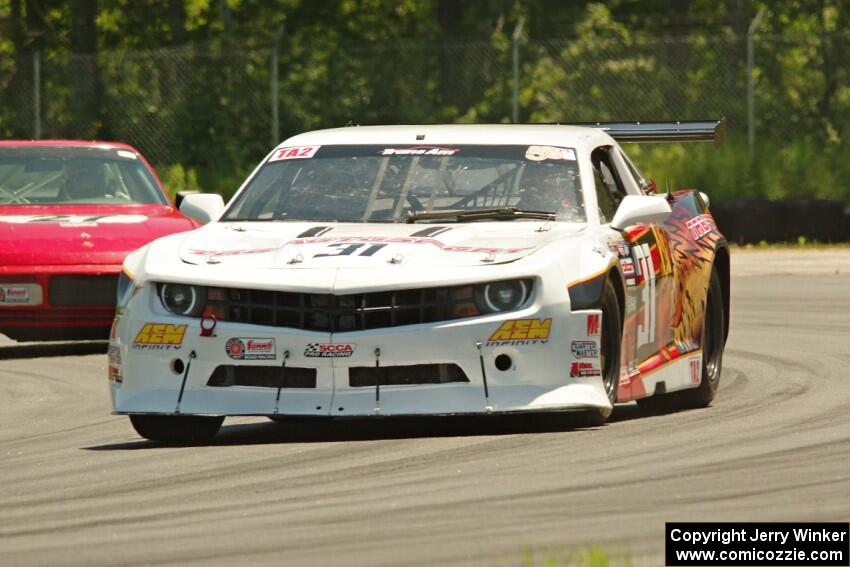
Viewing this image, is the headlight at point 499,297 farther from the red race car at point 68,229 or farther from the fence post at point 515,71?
the fence post at point 515,71

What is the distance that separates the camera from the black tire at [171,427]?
8.95 metres

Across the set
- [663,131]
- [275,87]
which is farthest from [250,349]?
[275,87]

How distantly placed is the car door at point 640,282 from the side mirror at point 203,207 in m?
1.78

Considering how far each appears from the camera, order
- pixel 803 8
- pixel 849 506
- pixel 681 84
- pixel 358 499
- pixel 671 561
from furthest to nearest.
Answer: pixel 803 8
pixel 681 84
pixel 358 499
pixel 849 506
pixel 671 561

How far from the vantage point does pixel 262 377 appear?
335 inches

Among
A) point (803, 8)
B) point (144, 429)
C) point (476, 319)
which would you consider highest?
point (476, 319)

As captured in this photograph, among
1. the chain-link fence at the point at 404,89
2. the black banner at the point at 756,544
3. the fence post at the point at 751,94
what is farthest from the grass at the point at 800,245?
the black banner at the point at 756,544

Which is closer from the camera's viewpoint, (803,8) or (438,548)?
(438,548)

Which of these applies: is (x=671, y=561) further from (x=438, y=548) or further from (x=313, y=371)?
(x=313, y=371)

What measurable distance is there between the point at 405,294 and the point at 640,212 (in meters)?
1.43

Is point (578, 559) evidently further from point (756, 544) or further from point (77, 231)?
point (77, 231)

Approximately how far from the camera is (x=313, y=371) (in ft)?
27.7

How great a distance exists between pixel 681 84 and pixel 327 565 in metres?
23.1

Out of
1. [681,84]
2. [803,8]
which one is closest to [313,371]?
[681,84]
